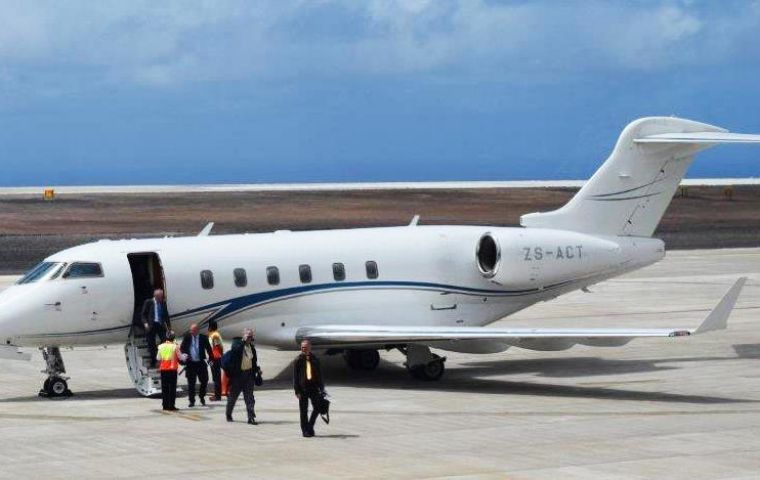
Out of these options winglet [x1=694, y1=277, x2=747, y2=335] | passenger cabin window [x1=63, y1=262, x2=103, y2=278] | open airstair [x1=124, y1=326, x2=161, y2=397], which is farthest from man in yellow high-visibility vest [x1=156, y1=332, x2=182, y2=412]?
winglet [x1=694, y1=277, x2=747, y2=335]

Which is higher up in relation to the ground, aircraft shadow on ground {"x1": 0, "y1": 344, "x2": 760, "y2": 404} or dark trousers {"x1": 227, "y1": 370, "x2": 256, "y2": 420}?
dark trousers {"x1": 227, "y1": 370, "x2": 256, "y2": 420}

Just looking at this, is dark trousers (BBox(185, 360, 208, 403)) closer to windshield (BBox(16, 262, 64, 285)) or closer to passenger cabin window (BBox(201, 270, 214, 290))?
passenger cabin window (BBox(201, 270, 214, 290))

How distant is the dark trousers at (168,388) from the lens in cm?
2541

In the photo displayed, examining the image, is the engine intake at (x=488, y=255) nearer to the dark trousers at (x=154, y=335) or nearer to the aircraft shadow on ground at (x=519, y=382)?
the aircraft shadow on ground at (x=519, y=382)

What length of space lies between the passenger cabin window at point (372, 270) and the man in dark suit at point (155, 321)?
4.37 meters

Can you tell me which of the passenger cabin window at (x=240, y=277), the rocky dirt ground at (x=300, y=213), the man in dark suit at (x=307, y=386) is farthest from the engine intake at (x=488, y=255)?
the rocky dirt ground at (x=300, y=213)

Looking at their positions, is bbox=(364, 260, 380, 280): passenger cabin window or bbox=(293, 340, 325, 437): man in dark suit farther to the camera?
bbox=(364, 260, 380, 280): passenger cabin window

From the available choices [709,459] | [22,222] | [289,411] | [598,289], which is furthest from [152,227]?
[709,459]

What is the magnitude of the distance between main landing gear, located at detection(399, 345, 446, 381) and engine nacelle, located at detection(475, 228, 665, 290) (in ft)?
8.67

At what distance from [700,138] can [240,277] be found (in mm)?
10362

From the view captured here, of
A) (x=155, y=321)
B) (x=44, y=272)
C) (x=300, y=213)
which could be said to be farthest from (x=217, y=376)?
(x=300, y=213)

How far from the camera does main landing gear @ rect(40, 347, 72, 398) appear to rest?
90.0 feet

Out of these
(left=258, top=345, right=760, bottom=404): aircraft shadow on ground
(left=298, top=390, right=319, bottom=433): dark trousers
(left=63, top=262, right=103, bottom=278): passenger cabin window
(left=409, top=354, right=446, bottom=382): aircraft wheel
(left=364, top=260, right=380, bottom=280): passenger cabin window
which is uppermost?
(left=63, top=262, right=103, bottom=278): passenger cabin window

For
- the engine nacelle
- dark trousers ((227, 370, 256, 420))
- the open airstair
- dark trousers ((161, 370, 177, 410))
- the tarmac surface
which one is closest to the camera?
the tarmac surface
